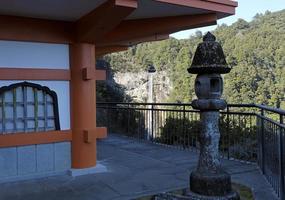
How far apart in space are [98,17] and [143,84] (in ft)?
170

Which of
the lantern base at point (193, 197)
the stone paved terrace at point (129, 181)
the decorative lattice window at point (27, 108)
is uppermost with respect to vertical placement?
the decorative lattice window at point (27, 108)

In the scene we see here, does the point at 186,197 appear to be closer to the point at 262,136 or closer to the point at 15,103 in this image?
the point at 262,136

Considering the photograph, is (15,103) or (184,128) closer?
(15,103)

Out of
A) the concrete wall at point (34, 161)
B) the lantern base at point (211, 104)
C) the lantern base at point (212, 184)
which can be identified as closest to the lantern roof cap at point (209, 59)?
the lantern base at point (211, 104)

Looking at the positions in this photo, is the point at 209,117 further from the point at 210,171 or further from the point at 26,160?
the point at 26,160

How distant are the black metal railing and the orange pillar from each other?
1992mm

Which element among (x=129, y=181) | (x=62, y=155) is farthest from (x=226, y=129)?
(x=62, y=155)

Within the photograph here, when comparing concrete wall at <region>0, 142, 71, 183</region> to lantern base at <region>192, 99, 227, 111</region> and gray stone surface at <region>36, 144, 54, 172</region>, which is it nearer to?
gray stone surface at <region>36, 144, 54, 172</region>

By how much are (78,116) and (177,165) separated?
1.93 metres

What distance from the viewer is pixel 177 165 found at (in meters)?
6.63

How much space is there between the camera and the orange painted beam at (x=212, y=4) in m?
5.28

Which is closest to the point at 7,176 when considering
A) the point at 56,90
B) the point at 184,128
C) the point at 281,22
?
the point at 56,90

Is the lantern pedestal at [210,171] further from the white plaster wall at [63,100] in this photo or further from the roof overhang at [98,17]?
the white plaster wall at [63,100]

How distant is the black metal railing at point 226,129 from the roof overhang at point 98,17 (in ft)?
5.70
